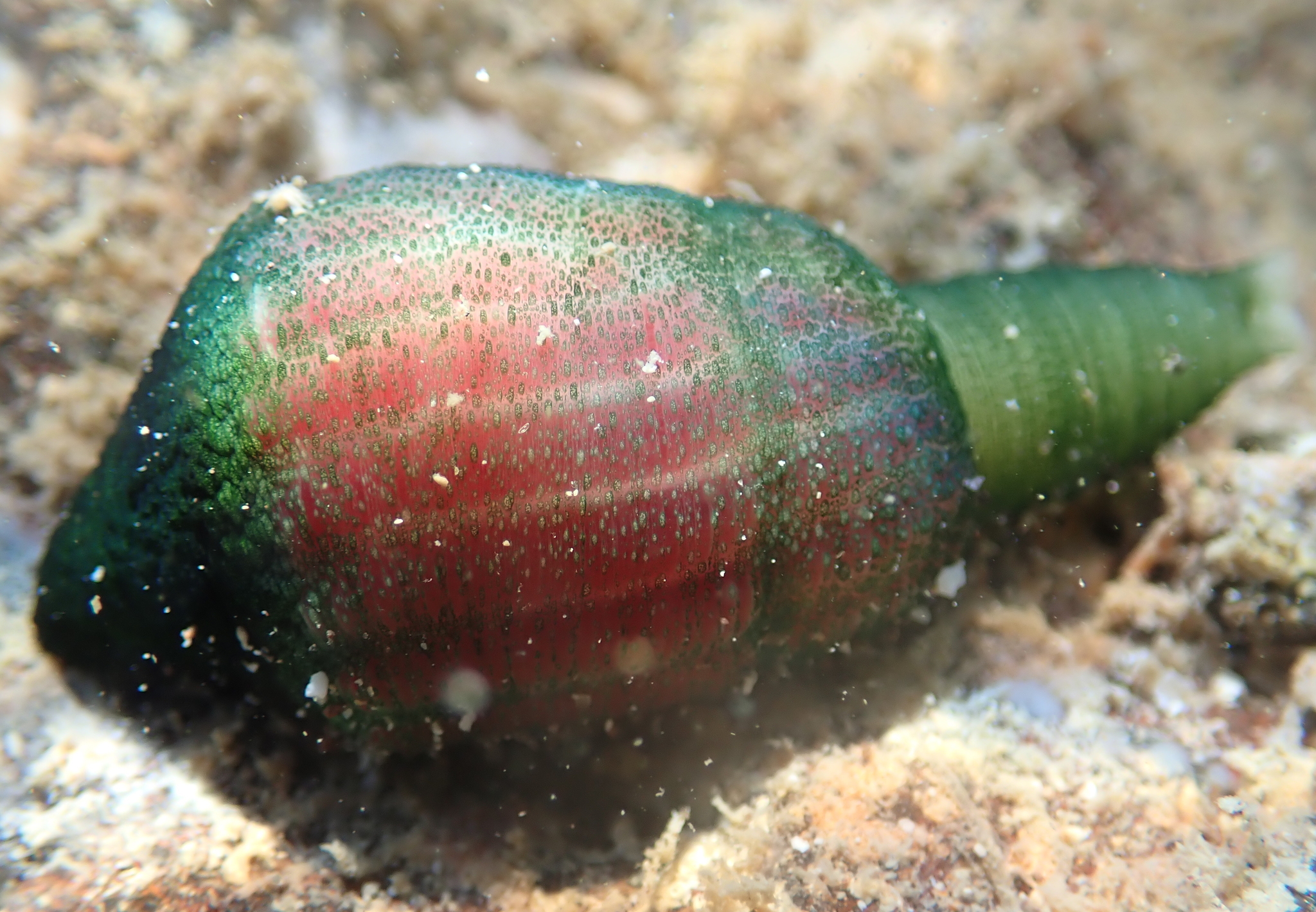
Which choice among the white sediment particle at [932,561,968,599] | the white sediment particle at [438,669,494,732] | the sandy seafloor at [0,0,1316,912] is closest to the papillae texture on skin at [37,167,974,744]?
the white sediment particle at [438,669,494,732]

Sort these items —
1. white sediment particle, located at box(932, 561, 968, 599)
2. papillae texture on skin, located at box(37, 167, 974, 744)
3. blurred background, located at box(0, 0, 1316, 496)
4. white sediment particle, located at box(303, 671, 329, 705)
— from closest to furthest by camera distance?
papillae texture on skin, located at box(37, 167, 974, 744), white sediment particle, located at box(303, 671, 329, 705), white sediment particle, located at box(932, 561, 968, 599), blurred background, located at box(0, 0, 1316, 496)

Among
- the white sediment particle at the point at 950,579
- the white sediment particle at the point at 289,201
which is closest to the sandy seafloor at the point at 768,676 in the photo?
the white sediment particle at the point at 950,579

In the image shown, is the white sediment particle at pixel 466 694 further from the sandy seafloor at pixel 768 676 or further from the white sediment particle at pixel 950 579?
the white sediment particle at pixel 950 579

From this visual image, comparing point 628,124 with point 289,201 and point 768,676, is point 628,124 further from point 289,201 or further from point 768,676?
point 768,676

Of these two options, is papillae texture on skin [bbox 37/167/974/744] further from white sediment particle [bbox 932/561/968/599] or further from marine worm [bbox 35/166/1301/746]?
white sediment particle [bbox 932/561/968/599]

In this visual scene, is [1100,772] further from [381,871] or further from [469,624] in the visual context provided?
[381,871]

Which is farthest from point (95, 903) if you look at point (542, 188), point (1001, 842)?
point (1001, 842)

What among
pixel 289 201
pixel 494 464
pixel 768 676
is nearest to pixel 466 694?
pixel 494 464
